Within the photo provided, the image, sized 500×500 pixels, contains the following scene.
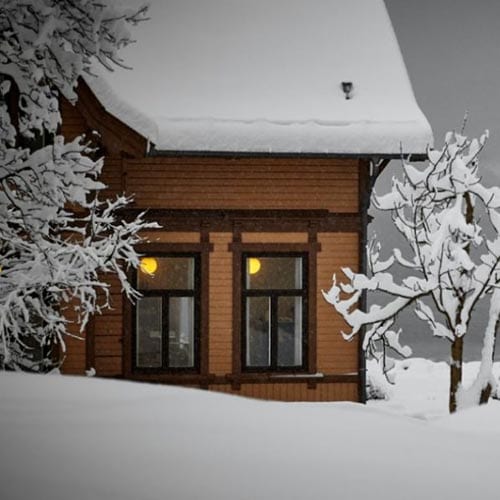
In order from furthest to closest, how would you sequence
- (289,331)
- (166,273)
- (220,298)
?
(289,331) < (166,273) < (220,298)

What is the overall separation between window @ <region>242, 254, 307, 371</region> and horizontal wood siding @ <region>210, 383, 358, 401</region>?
27 cm

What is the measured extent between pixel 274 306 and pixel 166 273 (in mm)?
1657

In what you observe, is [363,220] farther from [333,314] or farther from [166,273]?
[166,273]

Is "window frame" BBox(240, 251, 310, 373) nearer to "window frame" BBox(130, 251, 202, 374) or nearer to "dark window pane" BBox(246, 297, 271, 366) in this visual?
"dark window pane" BBox(246, 297, 271, 366)

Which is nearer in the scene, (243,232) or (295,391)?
(243,232)

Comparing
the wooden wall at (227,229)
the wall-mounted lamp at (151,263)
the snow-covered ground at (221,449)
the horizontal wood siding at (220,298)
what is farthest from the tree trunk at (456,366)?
the snow-covered ground at (221,449)

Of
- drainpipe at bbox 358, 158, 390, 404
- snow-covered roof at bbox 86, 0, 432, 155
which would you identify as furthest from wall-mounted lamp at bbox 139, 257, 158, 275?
drainpipe at bbox 358, 158, 390, 404

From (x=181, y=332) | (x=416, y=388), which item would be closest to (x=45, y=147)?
(x=181, y=332)

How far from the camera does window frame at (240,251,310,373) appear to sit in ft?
47.8

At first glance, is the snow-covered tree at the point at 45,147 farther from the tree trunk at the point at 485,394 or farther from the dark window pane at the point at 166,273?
the tree trunk at the point at 485,394

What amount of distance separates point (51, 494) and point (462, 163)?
11.3m

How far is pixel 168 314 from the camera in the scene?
14.6 meters

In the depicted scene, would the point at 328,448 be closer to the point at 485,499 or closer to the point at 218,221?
the point at 485,499

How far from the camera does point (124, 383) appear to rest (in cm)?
509
